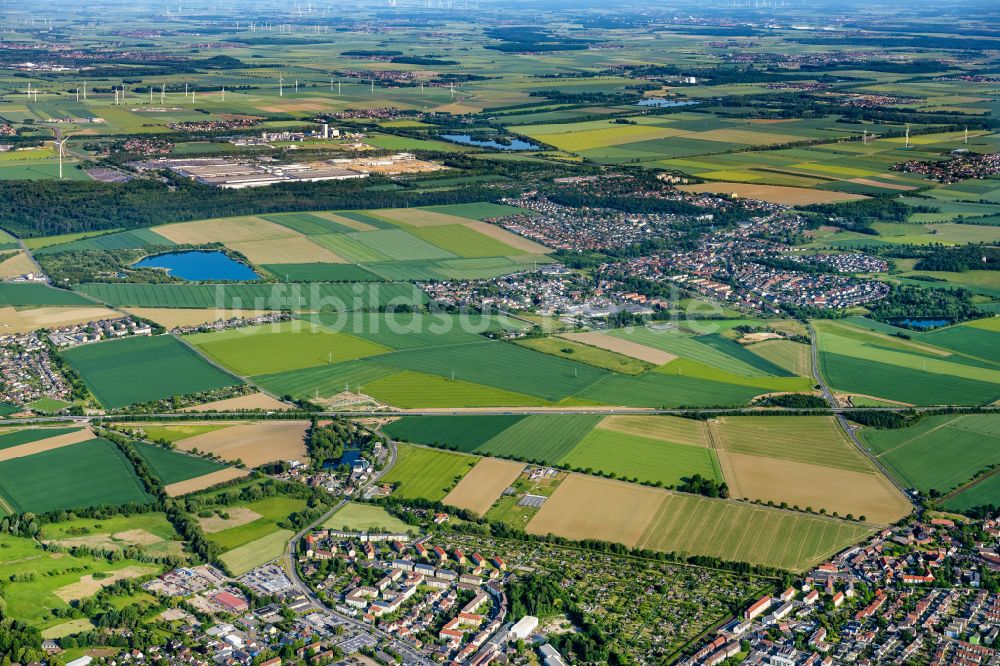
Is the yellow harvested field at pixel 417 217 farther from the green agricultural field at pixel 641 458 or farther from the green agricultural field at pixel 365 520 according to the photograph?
the green agricultural field at pixel 365 520

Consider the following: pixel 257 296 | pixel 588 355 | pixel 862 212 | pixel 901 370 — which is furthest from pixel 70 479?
pixel 862 212

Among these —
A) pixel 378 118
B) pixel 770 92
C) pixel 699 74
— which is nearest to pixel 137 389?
pixel 378 118

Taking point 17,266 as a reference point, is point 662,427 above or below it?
below

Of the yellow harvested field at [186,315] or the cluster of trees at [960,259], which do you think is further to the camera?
the cluster of trees at [960,259]

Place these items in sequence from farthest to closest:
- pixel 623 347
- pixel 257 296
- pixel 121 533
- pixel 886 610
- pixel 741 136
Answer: pixel 741 136 < pixel 257 296 < pixel 623 347 < pixel 121 533 < pixel 886 610

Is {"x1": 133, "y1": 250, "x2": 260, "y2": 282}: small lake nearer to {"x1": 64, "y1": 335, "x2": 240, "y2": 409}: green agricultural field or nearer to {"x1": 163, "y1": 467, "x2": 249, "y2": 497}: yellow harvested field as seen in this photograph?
{"x1": 64, "y1": 335, "x2": 240, "y2": 409}: green agricultural field

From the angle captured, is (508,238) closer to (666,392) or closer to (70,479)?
(666,392)

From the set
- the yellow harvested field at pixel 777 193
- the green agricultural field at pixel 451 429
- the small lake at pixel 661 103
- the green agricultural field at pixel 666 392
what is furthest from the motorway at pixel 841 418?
the small lake at pixel 661 103
